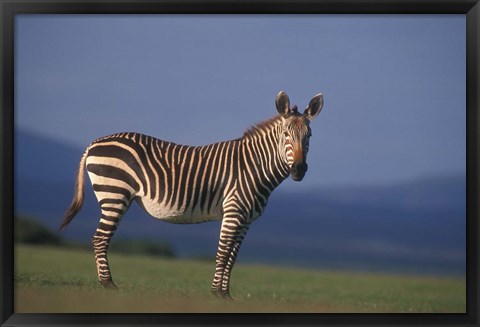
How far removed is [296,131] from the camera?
988 cm

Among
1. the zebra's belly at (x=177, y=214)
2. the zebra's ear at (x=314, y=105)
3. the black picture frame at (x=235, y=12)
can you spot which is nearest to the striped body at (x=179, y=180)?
the zebra's belly at (x=177, y=214)

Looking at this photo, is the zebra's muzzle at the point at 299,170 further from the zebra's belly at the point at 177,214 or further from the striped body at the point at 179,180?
the zebra's belly at the point at 177,214

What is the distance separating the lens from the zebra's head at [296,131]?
9.77m

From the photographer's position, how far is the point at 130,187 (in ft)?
33.5

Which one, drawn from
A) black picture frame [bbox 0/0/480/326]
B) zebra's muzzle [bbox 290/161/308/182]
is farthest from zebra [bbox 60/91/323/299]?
black picture frame [bbox 0/0/480/326]

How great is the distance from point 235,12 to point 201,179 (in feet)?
7.49

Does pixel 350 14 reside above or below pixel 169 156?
above

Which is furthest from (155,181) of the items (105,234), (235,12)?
(235,12)

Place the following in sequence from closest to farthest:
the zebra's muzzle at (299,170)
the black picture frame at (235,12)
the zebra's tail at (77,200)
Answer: the black picture frame at (235,12), the zebra's muzzle at (299,170), the zebra's tail at (77,200)

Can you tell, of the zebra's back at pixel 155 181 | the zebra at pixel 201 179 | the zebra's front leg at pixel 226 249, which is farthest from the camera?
the zebra's back at pixel 155 181

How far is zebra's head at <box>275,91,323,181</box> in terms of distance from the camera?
977 cm
